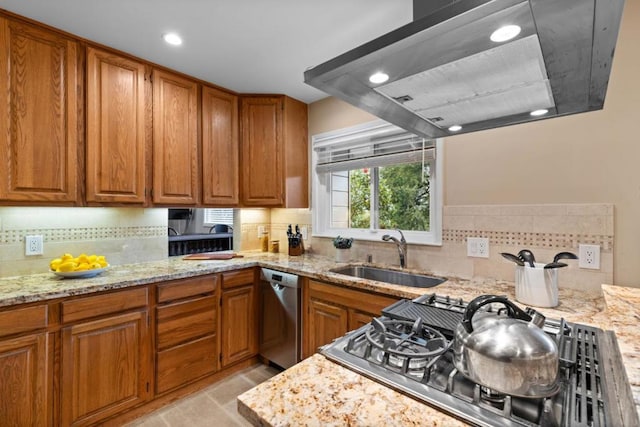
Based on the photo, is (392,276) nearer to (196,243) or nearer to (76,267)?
(76,267)

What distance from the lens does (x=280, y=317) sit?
238cm

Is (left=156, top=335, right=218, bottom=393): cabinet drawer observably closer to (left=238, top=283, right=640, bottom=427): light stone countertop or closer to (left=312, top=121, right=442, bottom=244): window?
(left=312, top=121, right=442, bottom=244): window

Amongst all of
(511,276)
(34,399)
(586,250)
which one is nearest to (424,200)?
(511,276)

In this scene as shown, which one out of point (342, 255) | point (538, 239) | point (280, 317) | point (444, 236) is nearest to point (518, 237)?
point (538, 239)

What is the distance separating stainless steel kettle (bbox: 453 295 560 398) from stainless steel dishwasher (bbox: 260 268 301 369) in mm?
1663

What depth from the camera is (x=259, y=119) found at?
9.36 ft

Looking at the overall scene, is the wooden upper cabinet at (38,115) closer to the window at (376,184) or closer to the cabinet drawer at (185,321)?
the cabinet drawer at (185,321)

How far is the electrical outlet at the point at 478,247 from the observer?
1.94 metres

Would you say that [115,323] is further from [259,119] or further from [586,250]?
[586,250]

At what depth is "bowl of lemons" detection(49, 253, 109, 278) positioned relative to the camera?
71.0 inches

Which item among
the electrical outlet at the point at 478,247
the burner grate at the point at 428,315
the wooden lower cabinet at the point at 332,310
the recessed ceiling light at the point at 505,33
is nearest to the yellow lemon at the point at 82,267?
the wooden lower cabinet at the point at 332,310

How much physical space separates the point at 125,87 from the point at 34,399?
194 cm

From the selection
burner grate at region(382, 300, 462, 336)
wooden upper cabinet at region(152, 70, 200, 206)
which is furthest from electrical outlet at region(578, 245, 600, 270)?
wooden upper cabinet at region(152, 70, 200, 206)

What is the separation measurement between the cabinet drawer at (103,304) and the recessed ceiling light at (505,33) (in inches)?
84.5
